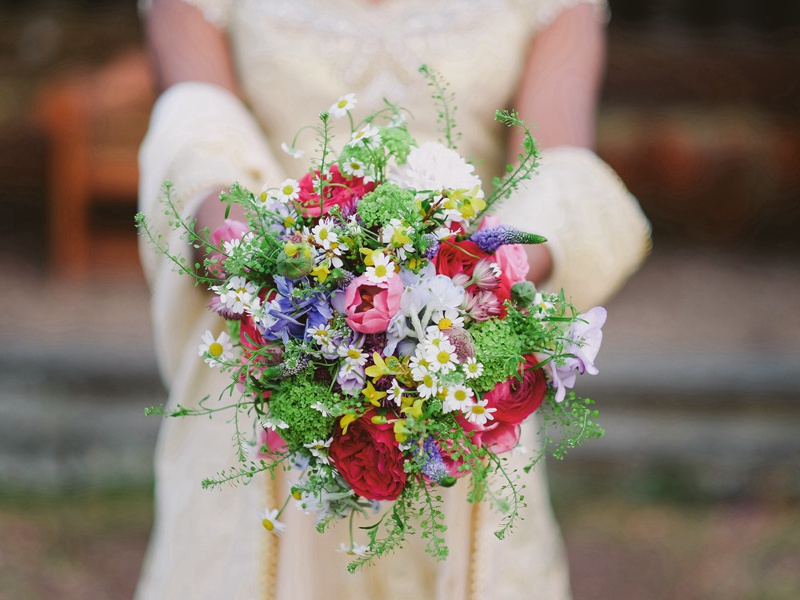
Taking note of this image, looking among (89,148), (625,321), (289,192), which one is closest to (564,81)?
(289,192)

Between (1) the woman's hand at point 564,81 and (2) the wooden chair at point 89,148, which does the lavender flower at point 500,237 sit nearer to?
(1) the woman's hand at point 564,81

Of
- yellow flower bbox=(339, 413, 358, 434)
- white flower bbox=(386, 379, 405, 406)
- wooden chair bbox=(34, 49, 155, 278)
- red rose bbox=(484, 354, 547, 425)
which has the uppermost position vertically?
wooden chair bbox=(34, 49, 155, 278)

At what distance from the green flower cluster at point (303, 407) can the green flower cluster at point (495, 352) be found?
17 centimetres

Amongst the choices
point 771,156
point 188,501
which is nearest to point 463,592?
point 188,501

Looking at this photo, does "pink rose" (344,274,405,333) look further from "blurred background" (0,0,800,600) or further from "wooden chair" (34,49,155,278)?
"wooden chair" (34,49,155,278)

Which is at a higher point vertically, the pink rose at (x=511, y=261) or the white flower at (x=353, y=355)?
the pink rose at (x=511, y=261)

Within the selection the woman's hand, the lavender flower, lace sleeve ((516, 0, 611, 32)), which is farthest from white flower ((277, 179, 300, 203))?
lace sleeve ((516, 0, 611, 32))

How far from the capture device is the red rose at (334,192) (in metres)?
1.14

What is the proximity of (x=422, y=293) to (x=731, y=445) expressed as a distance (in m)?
3.15

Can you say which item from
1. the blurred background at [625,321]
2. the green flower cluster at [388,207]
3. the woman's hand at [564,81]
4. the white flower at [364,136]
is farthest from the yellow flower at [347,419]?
the blurred background at [625,321]

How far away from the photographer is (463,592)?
1.54 meters

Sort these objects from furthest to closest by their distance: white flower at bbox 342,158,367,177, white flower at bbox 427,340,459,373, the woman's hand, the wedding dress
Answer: the woman's hand → the wedding dress → white flower at bbox 342,158,367,177 → white flower at bbox 427,340,459,373

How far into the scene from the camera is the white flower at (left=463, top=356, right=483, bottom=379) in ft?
3.51

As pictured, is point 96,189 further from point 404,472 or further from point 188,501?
point 404,472
